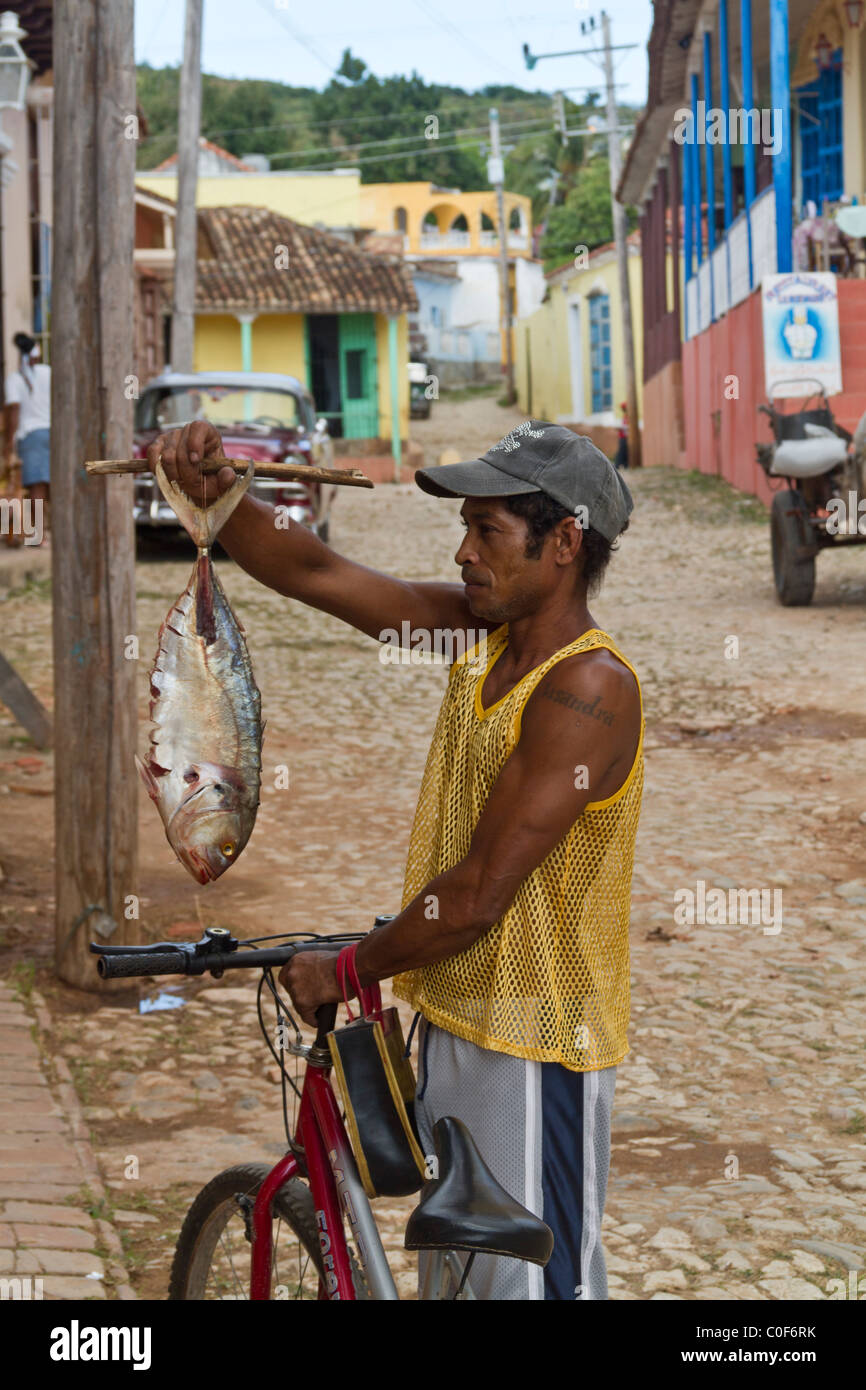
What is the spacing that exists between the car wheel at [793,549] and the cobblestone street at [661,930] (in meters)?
0.26

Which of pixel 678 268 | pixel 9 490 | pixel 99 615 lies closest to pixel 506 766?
pixel 99 615

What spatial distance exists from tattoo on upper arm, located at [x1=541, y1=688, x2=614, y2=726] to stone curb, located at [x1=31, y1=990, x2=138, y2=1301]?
1.79m

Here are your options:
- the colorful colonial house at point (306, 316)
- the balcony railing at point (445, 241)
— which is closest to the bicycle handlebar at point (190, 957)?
the colorful colonial house at point (306, 316)

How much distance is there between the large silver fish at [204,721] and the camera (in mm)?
2346

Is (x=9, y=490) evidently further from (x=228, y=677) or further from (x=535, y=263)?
(x=535, y=263)

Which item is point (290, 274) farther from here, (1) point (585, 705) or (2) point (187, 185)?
(1) point (585, 705)

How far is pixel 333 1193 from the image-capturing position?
2539 millimetres

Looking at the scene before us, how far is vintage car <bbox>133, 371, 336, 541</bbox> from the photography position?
570 inches

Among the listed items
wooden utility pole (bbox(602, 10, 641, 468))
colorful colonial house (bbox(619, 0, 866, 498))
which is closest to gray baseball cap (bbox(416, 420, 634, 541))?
colorful colonial house (bbox(619, 0, 866, 498))

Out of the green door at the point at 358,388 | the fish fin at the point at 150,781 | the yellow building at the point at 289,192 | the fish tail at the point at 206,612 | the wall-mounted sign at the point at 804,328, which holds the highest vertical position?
the yellow building at the point at 289,192

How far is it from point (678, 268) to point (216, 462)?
23.9m

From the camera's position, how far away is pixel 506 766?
240 cm

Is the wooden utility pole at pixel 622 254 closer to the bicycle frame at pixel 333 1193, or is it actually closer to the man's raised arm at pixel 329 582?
the man's raised arm at pixel 329 582
